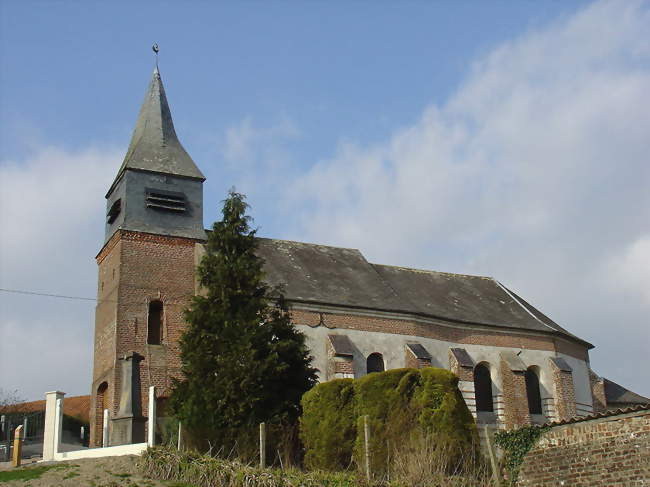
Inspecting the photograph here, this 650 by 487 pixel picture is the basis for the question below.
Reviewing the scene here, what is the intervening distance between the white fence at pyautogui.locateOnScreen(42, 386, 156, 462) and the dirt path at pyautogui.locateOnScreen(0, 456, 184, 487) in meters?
0.36

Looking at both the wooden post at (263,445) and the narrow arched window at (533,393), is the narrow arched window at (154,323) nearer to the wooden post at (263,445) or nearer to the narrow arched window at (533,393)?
the wooden post at (263,445)

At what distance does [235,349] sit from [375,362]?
8.12 m

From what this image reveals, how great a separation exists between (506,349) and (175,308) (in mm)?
12083

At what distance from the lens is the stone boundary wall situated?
49.7 feet

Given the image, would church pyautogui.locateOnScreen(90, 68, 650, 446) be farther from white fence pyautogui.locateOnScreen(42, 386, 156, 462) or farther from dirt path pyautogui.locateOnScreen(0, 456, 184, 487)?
dirt path pyautogui.locateOnScreen(0, 456, 184, 487)

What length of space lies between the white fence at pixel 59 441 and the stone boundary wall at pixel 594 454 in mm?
7984

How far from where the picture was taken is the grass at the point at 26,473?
55.4 feet

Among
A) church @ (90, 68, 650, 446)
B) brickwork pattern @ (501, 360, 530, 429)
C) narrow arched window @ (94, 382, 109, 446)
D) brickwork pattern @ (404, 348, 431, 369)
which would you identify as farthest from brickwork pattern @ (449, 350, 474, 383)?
narrow arched window @ (94, 382, 109, 446)

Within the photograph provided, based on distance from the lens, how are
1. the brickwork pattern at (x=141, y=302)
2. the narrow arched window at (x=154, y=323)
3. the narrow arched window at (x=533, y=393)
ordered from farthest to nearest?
the narrow arched window at (x=533, y=393) < the narrow arched window at (x=154, y=323) < the brickwork pattern at (x=141, y=302)

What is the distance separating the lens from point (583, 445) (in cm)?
1616

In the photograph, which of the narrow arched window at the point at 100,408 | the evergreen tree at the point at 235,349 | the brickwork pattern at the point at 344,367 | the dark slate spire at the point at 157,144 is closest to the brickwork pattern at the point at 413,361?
the brickwork pattern at the point at 344,367

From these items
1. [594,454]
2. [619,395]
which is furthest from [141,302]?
[619,395]

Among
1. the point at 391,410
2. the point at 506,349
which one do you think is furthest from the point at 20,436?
the point at 506,349

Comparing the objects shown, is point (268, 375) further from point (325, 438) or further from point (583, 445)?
point (583, 445)
